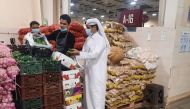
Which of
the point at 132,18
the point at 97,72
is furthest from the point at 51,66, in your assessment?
the point at 132,18

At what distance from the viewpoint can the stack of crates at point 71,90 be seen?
96.7 inches

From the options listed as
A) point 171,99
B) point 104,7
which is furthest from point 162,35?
point 104,7

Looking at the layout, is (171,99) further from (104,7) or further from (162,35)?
(104,7)

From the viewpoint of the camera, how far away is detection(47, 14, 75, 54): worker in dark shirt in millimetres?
2920

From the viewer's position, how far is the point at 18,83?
2143 mm

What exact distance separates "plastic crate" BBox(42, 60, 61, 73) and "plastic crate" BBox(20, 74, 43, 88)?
0.10 metres

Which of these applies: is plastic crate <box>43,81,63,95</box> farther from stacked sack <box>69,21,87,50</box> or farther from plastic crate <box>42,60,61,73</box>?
stacked sack <box>69,21,87,50</box>

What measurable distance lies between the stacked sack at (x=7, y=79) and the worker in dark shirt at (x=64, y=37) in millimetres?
983

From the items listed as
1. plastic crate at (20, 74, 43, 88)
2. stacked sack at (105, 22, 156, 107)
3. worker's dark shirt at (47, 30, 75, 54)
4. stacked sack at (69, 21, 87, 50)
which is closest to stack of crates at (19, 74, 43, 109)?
plastic crate at (20, 74, 43, 88)

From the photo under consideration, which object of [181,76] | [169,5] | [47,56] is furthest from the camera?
[181,76]

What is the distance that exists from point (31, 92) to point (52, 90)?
24cm

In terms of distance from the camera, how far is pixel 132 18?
13.6ft

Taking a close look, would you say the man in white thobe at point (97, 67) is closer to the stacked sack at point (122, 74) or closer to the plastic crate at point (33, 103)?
the stacked sack at point (122, 74)

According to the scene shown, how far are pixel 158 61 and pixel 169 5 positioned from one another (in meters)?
1.02
